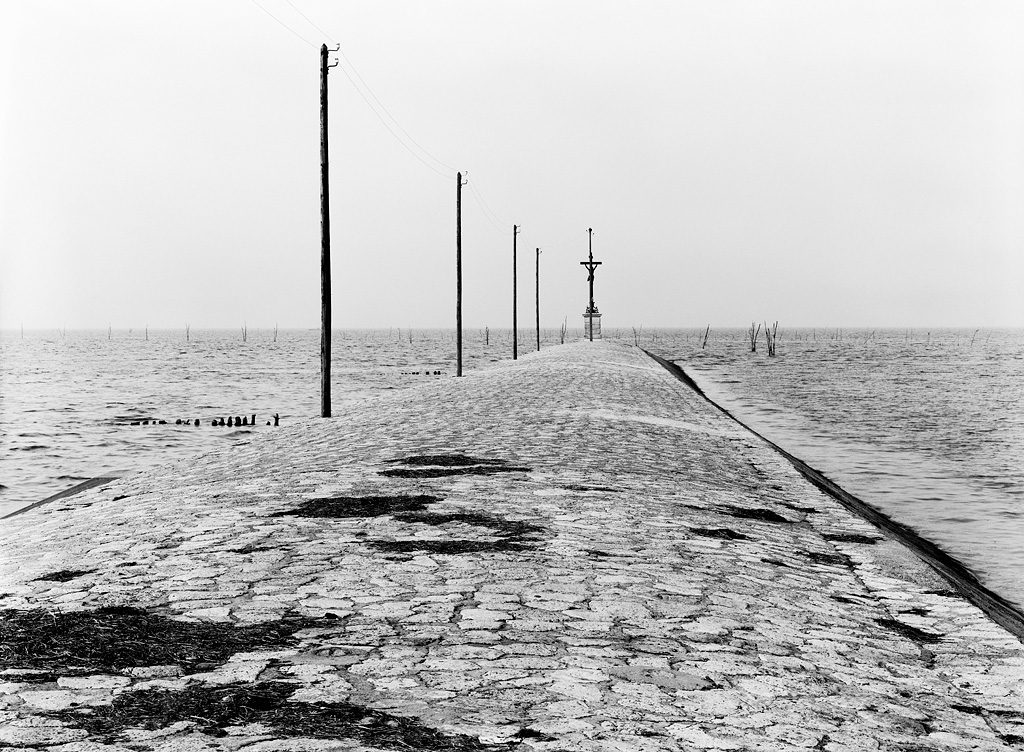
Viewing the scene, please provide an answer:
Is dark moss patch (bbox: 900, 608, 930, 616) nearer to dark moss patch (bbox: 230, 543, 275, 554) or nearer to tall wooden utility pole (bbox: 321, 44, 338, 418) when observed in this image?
dark moss patch (bbox: 230, 543, 275, 554)

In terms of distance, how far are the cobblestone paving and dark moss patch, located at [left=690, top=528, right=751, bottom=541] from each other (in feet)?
0.21

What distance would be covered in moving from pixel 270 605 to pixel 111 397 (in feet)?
131

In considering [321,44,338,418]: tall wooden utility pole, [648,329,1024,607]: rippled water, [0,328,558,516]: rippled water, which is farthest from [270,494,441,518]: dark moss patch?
[321,44,338,418]: tall wooden utility pole

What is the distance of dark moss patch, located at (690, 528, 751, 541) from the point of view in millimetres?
7977

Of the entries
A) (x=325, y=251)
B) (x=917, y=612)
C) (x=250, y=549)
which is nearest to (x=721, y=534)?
(x=917, y=612)

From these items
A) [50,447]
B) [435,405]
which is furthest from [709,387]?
[50,447]

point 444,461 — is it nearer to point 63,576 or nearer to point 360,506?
point 360,506

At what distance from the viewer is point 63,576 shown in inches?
249

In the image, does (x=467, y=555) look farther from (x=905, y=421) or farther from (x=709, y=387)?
(x=709, y=387)

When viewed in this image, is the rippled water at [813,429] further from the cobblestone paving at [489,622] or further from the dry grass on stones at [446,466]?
the dry grass on stones at [446,466]

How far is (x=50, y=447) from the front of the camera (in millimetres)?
24078

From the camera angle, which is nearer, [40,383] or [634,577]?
[634,577]

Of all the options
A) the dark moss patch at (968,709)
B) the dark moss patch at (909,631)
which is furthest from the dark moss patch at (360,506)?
the dark moss patch at (968,709)

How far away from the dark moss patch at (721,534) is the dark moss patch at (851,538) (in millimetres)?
966
